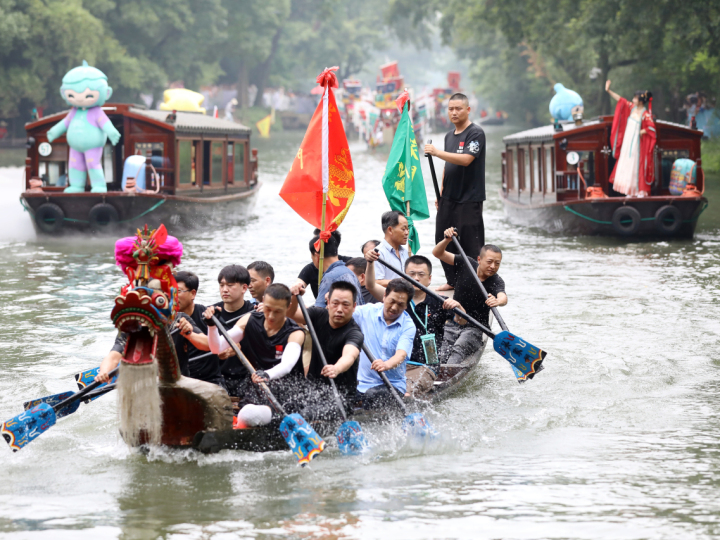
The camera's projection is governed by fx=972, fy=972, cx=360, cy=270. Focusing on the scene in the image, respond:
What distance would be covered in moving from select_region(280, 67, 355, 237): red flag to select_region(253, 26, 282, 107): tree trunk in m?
57.7

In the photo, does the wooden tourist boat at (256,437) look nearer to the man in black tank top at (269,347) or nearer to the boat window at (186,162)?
the man in black tank top at (269,347)

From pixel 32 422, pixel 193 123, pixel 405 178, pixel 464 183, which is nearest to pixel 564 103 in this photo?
pixel 193 123

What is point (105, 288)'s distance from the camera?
13758mm

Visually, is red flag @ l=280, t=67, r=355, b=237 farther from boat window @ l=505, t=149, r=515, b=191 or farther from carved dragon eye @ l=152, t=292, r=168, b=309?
boat window @ l=505, t=149, r=515, b=191

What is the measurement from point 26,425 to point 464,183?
489 centimetres

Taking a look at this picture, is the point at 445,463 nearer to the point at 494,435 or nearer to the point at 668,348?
the point at 494,435

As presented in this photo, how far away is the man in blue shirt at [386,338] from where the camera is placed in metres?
7.36

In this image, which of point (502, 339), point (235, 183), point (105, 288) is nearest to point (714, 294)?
point (502, 339)

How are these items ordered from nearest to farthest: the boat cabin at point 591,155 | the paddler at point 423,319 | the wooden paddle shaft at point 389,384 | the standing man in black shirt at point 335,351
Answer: the standing man in black shirt at point 335,351
the wooden paddle shaft at point 389,384
the paddler at point 423,319
the boat cabin at point 591,155

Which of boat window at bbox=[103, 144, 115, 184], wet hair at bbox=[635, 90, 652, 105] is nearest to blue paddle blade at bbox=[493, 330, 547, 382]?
wet hair at bbox=[635, 90, 652, 105]

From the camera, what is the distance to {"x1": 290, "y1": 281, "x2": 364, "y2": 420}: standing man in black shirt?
22.7 ft

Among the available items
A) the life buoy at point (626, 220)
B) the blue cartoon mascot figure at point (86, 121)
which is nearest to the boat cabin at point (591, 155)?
the life buoy at point (626, 220)

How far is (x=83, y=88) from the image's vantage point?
683 inches

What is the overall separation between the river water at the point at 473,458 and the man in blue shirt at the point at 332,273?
130 centimetres
